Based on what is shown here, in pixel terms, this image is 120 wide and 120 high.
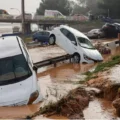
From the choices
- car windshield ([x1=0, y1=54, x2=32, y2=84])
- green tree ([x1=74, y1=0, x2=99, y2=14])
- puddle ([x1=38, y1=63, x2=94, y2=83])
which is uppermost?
car windshield ([x1=0, y1=54, x2=32, y2=84])

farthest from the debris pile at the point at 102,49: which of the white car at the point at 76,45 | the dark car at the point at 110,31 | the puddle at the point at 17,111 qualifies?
the puddle at the point at 17,111

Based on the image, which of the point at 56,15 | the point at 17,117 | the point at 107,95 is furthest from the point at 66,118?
the point at 56,15

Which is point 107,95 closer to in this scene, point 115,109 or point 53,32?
point 115,109

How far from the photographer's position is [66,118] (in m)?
9.65

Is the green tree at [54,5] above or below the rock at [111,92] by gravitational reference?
below

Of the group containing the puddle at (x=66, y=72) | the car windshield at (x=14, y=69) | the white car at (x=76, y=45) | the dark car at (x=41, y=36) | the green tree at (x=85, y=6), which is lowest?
the green tree at (x=85, y=6)

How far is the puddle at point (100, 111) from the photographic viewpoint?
9.96 metres

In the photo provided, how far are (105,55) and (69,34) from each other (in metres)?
6.38

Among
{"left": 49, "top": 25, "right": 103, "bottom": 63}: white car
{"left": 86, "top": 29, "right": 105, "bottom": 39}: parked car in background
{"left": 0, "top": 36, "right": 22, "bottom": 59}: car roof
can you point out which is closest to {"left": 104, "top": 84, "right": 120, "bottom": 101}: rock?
{"left": 0, "top": 36, "right": 22, "bottom": 59}: car roof

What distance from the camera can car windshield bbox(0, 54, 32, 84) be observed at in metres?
11.5

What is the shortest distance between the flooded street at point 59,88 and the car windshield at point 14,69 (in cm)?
110

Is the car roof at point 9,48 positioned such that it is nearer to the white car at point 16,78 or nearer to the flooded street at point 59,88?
the white car at point 16,78

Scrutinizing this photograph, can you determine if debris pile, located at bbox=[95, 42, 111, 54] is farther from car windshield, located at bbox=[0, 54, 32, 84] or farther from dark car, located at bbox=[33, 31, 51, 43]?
car windshield, located at bbox=[0, 54, 32, 84]

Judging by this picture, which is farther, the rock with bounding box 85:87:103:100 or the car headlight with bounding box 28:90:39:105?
the rock with bounding box 85:87:103:100
